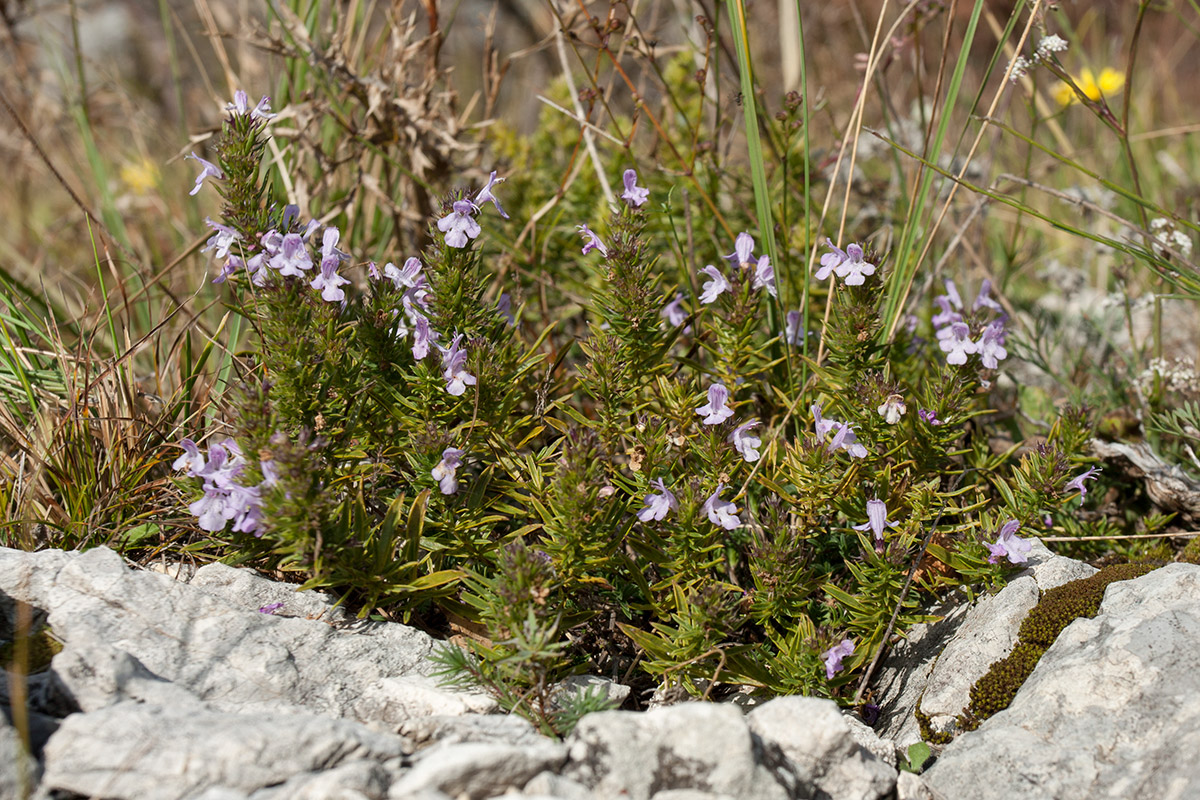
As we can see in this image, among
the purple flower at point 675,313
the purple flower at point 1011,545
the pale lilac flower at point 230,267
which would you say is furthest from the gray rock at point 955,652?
the pale lilac flower at point 230,267

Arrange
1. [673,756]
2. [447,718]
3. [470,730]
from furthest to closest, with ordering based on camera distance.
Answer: [447,718] < [470,730] < [673,756]

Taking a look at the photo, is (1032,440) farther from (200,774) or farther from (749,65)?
(200,774)

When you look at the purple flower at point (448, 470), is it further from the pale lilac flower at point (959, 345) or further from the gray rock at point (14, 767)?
the pale lilac flower at point (959, 345)

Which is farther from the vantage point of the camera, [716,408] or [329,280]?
[716,408]

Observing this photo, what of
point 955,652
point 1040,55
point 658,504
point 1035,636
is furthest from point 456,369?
point 1040,55

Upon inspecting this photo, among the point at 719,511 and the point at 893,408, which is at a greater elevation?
the point at 893,408

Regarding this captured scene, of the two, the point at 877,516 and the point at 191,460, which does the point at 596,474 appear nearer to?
the point at 877,516

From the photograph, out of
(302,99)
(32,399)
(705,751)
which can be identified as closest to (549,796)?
(705,751)
